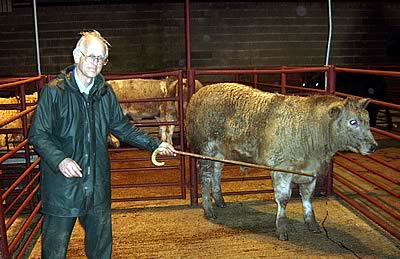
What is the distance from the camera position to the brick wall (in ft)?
39.5

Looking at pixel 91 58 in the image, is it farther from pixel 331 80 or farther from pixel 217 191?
pixel 331 80

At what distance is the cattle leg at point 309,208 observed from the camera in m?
4.03

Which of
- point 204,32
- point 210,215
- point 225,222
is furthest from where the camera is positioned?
point 204,32

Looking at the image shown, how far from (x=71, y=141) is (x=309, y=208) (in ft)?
8.48

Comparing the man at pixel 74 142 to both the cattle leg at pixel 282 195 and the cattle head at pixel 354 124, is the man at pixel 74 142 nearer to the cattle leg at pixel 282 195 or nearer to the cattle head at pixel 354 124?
the cattle leg at pixel 282 195

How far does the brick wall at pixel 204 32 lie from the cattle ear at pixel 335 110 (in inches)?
354

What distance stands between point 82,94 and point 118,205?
2828 mm

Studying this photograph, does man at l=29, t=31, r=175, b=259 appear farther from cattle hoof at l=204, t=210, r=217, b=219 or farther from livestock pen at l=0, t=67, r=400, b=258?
cattle hoof at l=204, t=210, r=217, b=219

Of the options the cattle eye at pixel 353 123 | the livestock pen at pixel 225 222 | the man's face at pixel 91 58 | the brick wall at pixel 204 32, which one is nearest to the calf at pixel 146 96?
the livestock pen at pixel 225 222

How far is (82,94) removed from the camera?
2.37 m

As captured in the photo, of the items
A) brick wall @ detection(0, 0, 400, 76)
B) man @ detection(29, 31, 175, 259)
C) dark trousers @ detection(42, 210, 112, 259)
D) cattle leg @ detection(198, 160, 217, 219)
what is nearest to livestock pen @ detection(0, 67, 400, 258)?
cattle leg @ detection(198, 160, 217, 219)

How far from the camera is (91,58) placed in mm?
2307

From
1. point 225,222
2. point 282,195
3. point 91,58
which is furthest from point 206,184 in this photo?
point 91,58

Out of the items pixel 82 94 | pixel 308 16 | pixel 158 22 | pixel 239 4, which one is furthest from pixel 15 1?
pixel 82 94
